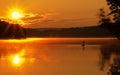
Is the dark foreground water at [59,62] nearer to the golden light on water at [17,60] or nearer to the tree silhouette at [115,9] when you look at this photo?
the golden light on water at [17,60]

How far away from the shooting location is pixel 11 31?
19138 cm

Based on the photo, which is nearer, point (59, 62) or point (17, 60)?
point (59, 62)

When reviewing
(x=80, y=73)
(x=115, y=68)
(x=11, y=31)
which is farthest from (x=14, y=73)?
(x=11, y=31)

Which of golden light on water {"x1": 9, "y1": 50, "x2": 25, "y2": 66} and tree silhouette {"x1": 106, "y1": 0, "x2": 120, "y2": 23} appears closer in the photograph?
tree silhouette {"x1": 106, "y1": 0, "x2": 120, "y2": 23}

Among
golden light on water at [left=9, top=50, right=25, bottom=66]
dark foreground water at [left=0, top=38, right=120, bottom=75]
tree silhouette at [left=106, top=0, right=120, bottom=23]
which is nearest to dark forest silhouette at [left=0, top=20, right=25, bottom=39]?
dark foreground water at [left=0, top=38, right=120, bottom=75]

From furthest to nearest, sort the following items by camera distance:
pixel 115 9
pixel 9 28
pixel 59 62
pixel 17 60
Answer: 1. pixel 9 28
2. pixel 17 60
3. pixel 59 62
4. pixel 115 9

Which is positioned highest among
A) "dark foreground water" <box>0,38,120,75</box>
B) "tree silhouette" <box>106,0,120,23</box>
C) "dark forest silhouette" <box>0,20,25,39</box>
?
"dark forest silhouette" <box>0,20,25,39</box>

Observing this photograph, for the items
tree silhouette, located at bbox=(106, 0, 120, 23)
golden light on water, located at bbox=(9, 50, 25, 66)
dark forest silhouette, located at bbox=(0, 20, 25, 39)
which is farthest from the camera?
dark forest silhouette, located at bbox=(0, 20, 25, 39)

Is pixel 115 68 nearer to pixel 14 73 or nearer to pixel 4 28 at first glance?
pixel 14 73

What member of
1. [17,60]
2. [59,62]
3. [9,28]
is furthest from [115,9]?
[9,28]

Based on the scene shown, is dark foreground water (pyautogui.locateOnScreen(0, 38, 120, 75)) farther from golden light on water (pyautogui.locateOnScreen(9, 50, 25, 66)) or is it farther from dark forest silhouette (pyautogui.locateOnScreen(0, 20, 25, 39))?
dark forest silhouette (pyautogui.locateOnScreen(0, 20, 25, 39))

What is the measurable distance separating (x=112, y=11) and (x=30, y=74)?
19.8 m

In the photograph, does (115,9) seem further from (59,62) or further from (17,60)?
(17,60)

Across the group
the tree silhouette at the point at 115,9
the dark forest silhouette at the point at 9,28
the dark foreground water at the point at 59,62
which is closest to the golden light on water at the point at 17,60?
the dark foreground water at the point at 59,62
